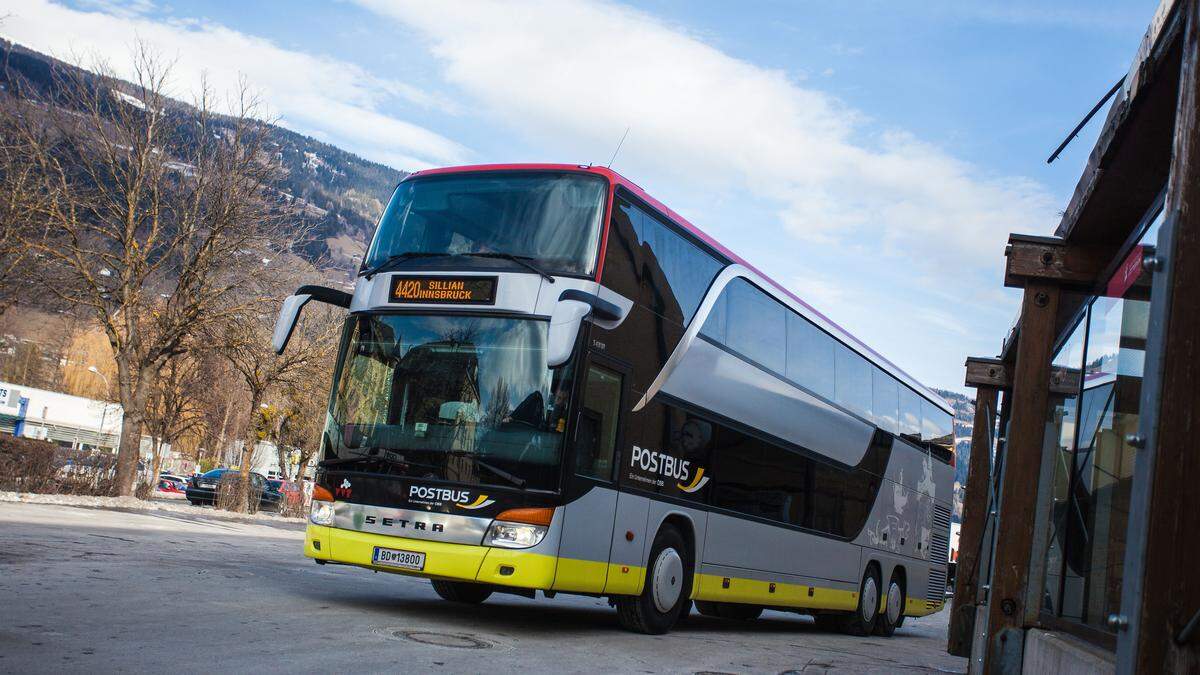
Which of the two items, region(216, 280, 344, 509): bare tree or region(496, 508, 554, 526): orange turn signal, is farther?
region(216, 280, 344, 509): bare tree

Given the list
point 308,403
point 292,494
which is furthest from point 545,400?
point 292,494

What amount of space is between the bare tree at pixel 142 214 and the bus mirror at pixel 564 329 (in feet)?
70.1

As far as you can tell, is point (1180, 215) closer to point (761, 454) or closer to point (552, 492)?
point (552, 492)

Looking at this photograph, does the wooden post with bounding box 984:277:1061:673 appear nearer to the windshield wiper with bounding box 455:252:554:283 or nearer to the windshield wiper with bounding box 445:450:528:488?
the windshield wiper with bounding box 445:450:528:488

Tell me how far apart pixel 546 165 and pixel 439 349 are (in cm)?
217

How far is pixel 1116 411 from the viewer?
6.17 metres

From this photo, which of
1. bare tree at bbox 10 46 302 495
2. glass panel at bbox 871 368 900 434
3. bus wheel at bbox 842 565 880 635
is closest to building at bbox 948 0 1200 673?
bus wheel at bbox 842 565 880 635

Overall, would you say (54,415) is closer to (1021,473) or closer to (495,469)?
(495,469)

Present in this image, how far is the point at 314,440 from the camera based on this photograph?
48.7 metres

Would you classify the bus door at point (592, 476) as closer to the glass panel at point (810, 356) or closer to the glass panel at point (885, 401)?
the glass panel at point (810, 356)

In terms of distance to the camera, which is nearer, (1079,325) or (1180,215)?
(1180,215)

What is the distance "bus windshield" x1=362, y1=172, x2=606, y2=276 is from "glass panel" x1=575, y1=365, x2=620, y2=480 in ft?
3.54

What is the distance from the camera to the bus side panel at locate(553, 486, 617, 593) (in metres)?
10.0

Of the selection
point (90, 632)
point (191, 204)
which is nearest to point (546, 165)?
point (90, 632)
